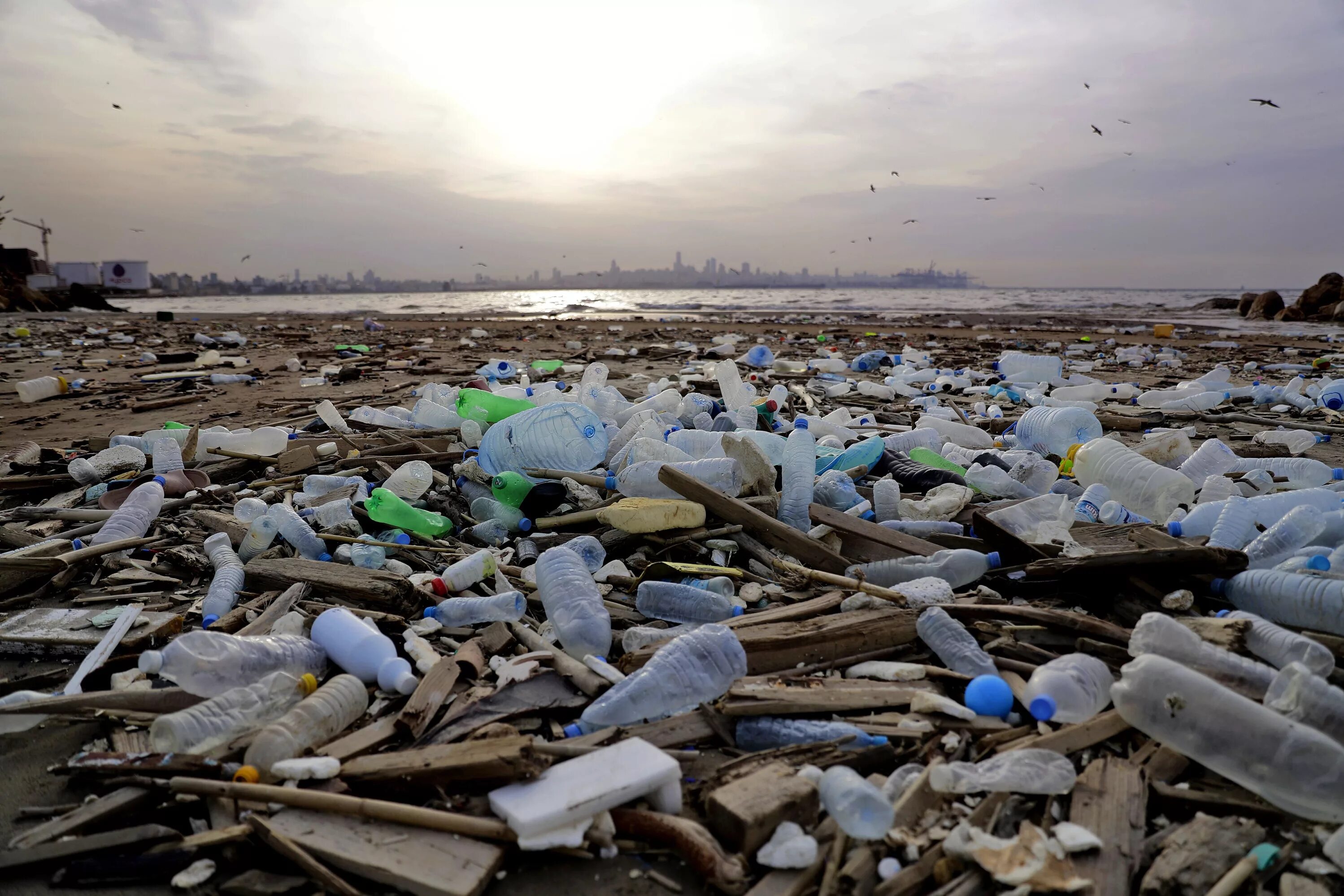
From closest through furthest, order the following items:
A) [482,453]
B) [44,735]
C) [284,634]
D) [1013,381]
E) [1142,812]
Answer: [1142,812], [44,735], [284,634], [482,453], [1013,381]

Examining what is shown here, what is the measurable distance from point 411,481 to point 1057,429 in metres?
4.04

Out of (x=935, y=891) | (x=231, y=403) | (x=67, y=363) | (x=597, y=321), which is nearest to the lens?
(x=935, y=891)

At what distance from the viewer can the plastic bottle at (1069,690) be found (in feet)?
5.81

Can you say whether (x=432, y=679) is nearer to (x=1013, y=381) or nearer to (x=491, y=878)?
(x=491, y=878)

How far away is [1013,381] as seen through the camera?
24.6 ft

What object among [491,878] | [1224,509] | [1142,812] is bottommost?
[491,878]

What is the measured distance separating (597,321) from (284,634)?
17950 millimetres

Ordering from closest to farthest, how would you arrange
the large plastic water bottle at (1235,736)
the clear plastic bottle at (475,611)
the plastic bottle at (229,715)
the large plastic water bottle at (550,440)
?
the large plastic water bottle at (1235,736), the plastic bottle at (229,715), the clear plastic bottle at (475,611), the large plastic water bottle at (550,440)

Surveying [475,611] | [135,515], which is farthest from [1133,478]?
[135,515]

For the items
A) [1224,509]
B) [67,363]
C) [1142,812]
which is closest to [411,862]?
[1142,812]

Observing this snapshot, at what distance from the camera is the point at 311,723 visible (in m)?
1.76

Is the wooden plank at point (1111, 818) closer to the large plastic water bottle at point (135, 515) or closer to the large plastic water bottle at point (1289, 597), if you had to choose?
the large plastic water bottle at point (1289, 597)

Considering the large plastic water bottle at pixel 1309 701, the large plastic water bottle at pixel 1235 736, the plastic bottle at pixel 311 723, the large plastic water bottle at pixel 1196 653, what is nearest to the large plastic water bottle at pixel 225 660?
the plastic bottle at pixel 311 723

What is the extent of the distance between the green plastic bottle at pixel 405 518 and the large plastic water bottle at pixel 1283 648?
2.93 meters
